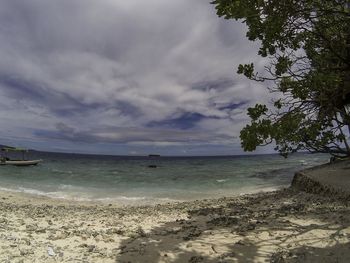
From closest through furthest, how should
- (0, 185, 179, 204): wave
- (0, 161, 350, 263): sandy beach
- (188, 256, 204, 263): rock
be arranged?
(188, 256, 204, 263): rock, (0, 161, 350, 263): sandy beach, (0, 185, 179, 204): wave

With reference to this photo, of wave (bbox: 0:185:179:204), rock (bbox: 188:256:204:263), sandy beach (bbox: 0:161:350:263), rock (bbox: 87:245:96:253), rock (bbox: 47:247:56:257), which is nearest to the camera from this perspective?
rock (bbox: 188:256:204:263)

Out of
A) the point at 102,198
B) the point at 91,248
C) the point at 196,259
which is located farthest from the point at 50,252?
the point at 102,198

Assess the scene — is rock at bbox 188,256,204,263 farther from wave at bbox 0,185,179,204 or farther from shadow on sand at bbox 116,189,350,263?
wave at bbox 0,185,179,204

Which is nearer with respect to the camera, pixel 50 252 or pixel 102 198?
pixel 50 252

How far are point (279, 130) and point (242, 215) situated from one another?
5.65 m

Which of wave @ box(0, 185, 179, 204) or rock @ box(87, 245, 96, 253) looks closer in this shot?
rock @ box(87, 245, 96, 253)

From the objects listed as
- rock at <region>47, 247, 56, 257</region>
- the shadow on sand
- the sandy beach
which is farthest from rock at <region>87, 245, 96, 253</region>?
rock at <region>47, 247, 56, 257</region>

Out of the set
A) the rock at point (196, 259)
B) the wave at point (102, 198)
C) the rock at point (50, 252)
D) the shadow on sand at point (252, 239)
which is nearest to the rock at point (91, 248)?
the shadow on sand at point (252, 239)

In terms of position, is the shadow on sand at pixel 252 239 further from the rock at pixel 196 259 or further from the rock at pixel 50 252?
the rock at pixel 50 252

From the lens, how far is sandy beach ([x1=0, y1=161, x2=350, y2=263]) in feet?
24.3

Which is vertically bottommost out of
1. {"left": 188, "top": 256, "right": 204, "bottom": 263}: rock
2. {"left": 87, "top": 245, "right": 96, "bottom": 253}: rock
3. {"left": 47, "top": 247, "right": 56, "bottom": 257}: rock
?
{"left": 47, "top": 247, "right": 56, "bottom": 257}: rock

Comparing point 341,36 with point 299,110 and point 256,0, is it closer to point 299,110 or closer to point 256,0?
point 299,110

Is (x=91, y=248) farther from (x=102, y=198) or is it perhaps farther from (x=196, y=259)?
(x=102, y=198)

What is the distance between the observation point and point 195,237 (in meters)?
8.98
